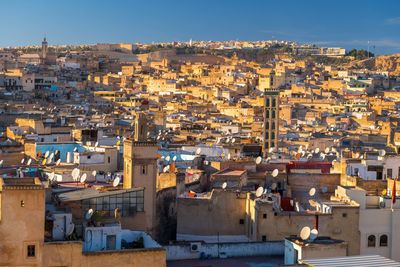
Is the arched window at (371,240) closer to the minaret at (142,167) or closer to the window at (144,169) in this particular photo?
the minaret at (142,167)

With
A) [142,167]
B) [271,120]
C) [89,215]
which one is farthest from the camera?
[271,120]

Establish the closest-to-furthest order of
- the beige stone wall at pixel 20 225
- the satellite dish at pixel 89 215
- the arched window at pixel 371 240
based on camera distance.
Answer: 1. the beige stone wall at pixel 20 225
2. the satellite dish at pixel 89 215
3. the arched window at pixel 371 240

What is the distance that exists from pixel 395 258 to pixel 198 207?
3368mm

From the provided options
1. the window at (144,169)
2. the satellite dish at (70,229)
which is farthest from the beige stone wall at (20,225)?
the window at (144,169)

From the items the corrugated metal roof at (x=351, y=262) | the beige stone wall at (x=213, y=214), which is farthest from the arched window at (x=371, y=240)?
the corrugated metal roof at (x=351, y=262)

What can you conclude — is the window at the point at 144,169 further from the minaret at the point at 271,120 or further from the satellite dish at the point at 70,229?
the minaret at the point at 271,120

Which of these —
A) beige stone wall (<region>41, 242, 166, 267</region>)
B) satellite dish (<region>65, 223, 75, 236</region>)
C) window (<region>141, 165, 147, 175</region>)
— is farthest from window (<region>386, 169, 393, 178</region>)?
satellite dish (<region>65, 223, 75, 236</region>)

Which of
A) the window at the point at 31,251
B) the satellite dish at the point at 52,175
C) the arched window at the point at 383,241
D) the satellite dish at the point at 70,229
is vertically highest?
the satellite dish at the point at 52,175

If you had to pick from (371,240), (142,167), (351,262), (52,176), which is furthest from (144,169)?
(351,262)

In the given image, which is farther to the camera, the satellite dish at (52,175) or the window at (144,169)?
the satellite dish at (52,175)

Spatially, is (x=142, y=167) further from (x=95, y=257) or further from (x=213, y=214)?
(x=95, y=257)

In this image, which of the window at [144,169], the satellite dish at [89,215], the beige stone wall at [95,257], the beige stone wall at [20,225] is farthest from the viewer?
the window at [144,169]

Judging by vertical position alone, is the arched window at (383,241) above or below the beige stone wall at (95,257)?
below

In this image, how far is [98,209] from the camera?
43.9 ft
